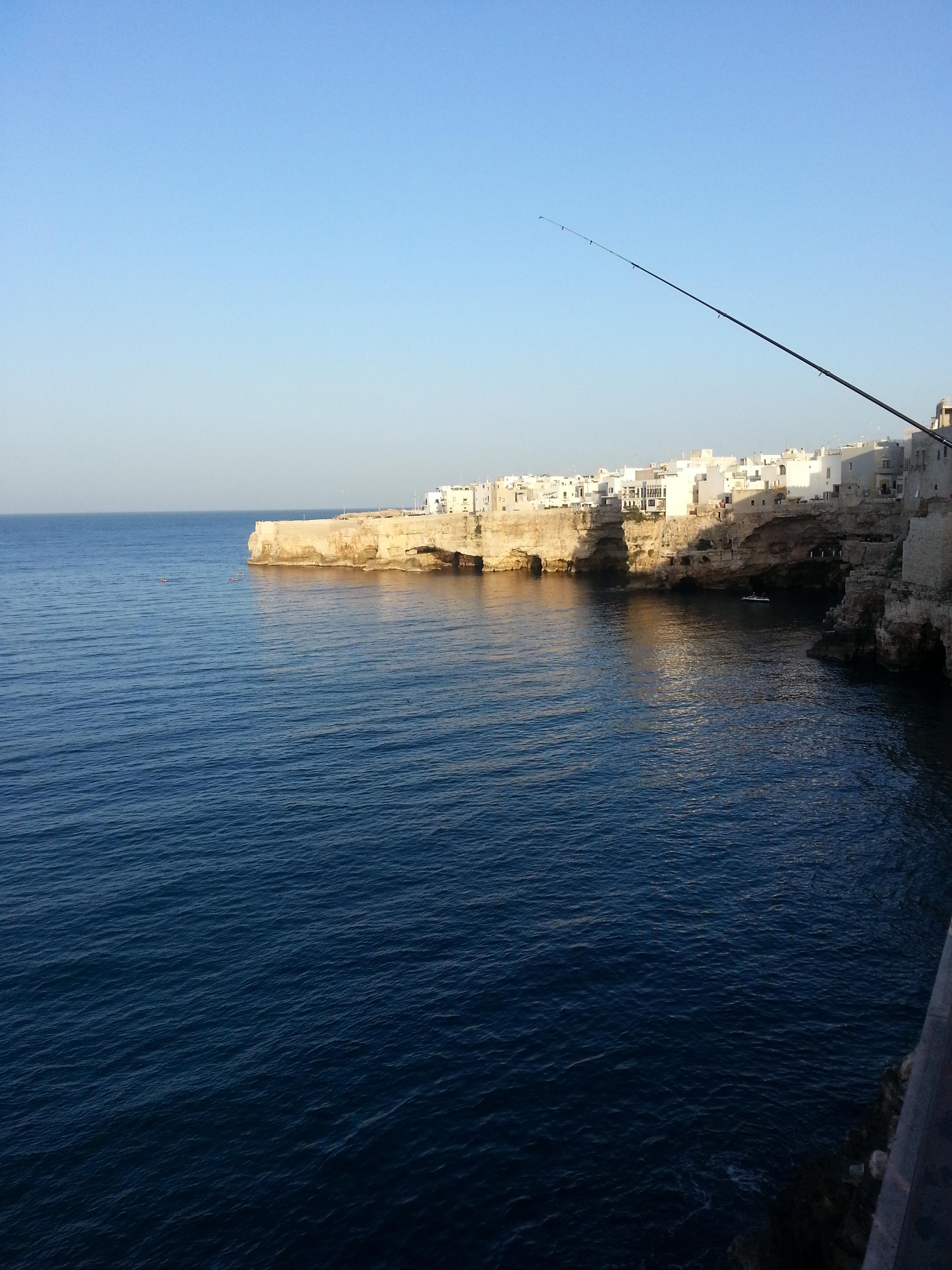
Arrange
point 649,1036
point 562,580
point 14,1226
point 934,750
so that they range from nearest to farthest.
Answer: point 14,1226
point 649,1036
point 934,750
point 562,580

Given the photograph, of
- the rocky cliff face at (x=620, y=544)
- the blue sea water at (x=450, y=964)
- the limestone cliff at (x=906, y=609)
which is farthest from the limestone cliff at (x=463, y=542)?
the blue sea water at (x=450, y=964)

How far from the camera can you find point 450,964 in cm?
2127

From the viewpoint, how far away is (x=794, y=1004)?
1927cm

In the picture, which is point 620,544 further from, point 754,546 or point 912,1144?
point 912,1144

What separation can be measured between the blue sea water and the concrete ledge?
3.94 metres

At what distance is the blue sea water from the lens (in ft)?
47.8

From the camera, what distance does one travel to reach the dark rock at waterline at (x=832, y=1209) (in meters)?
12.0

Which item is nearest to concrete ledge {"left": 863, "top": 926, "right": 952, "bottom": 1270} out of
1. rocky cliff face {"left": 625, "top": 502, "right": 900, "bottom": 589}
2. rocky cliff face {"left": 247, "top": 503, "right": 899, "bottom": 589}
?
rocky cliff face {"left": 247, "top": 503, "right": 899, "bottom": 589}

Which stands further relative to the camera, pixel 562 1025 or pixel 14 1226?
pixel 562 1025

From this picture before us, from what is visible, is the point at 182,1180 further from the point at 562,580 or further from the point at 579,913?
the point at 562,580

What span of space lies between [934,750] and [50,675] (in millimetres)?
51255

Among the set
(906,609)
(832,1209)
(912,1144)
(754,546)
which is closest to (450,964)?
(832,1209)

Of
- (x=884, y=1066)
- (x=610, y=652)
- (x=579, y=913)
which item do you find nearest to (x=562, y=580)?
(x=610, y=652)

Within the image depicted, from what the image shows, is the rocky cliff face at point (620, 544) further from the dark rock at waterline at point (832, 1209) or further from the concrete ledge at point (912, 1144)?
the dark rock at waterline at point (832, 1209)
